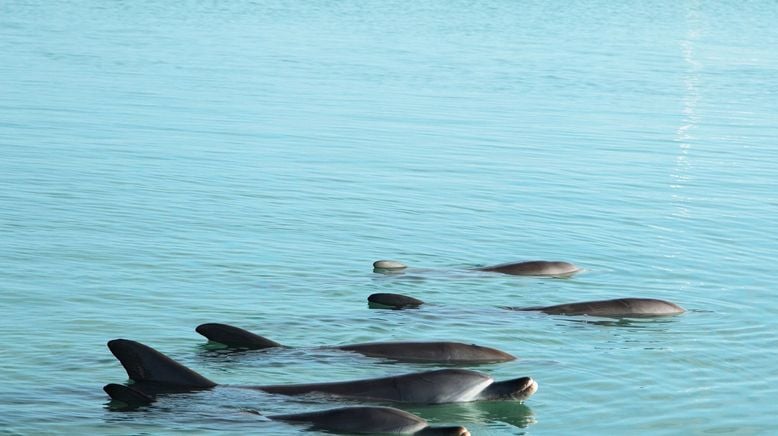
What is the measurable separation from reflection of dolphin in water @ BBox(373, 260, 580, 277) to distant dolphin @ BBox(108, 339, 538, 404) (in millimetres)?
5094

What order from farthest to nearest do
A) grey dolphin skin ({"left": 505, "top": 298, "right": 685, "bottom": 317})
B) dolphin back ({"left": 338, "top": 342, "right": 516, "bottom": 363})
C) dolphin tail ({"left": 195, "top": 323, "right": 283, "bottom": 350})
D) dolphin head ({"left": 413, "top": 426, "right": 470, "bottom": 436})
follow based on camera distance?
grey dolphin skin ({"left": 505, "top": 298, "right": 685, "bottom": 317}), dolphin tail ({"left": 195, "top": 323, "right": 283, "bottom": 350}), dolphin back ({"left": 338, "top": 342, "right": 516, "bottom": 363}), dolphin head ({"left": 413, "top": 426, "right": 470, "bottom": 436})

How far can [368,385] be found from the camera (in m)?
10.5

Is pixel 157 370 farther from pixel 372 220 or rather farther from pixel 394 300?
pixel 372 220

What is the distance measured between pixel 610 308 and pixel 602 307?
0.25 feet

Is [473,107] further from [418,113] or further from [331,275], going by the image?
[331,275]

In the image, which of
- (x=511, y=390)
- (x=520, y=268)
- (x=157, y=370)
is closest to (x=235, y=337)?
(x=157, y=370)

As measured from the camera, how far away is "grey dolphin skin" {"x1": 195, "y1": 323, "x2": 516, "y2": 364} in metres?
11.8

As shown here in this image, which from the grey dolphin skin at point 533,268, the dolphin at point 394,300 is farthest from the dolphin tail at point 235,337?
the grey dolphin skin at point 533,268

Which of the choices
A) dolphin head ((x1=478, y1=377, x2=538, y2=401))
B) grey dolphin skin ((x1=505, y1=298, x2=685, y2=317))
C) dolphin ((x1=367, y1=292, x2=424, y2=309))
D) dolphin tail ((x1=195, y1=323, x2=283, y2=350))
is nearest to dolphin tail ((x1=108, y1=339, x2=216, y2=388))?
dolphin tail ((x1=195, y1=323, x2=283, y2=350))

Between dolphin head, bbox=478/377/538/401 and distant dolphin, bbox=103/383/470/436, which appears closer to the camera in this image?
distant dolphin, bbox=103/383/470/436

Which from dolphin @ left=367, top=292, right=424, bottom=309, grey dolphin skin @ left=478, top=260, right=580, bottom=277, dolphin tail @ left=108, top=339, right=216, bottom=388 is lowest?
grey dolphin skin @ left=478, top=260, right=580, bottom=277

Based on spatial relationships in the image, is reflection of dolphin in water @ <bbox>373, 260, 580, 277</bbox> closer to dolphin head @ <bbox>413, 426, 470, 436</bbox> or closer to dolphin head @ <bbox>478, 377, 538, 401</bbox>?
dolphin head @ <bbox>478, 377, 538, 401</bbox>

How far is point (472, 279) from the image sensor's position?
15414 mm

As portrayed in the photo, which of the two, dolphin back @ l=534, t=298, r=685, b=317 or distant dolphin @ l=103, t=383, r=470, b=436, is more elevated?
distant dolphin @ l=103, t=383, r=470, b=436
